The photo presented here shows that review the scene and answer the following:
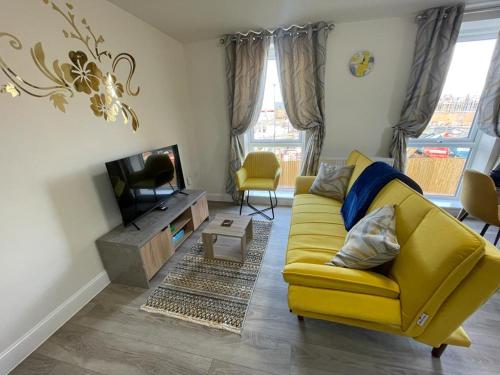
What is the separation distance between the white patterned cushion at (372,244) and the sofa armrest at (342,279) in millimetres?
57

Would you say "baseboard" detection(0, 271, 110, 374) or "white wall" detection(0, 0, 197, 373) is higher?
"white wall" detection(0, 0, 197, 373)

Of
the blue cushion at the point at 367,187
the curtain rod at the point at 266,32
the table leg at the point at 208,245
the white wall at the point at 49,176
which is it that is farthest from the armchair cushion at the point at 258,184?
the curtain rod at the point at 266,32

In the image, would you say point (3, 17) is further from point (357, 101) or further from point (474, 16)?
point (474, 16)

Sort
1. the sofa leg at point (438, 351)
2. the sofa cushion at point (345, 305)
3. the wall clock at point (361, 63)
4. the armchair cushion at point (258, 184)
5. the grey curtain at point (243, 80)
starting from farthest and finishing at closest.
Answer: the armchair cushion at point (258, 184), the grey curtain at point (243, 80), the wall clock at point (361, 63), the sofa leg at point (438, 351), the sofa cushion at point (345, 305)

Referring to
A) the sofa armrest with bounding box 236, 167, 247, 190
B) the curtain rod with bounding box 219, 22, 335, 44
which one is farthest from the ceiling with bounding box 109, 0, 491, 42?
the sofa armrest with bounding box 236, 167, 247, 190

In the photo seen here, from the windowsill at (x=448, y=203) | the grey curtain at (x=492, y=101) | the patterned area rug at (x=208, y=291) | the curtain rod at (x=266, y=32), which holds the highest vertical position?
the curtain rod at (x=266, y=32)

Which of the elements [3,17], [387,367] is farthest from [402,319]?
[3,17]

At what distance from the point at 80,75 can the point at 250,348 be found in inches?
91.5

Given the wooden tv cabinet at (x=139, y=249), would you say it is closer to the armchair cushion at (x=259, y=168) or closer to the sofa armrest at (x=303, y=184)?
the armchair cushion at (x=259, y=168)

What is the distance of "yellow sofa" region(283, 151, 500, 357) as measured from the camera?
2.67ft

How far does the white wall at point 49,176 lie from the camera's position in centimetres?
123

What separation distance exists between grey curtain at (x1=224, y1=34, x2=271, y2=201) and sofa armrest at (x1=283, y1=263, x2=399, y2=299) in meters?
2.26

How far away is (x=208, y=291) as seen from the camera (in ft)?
5.68

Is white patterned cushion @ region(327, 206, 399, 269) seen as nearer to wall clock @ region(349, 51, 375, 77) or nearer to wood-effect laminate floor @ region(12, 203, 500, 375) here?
wood-effect laminate floor @ region(12, 203, 500, 375)
